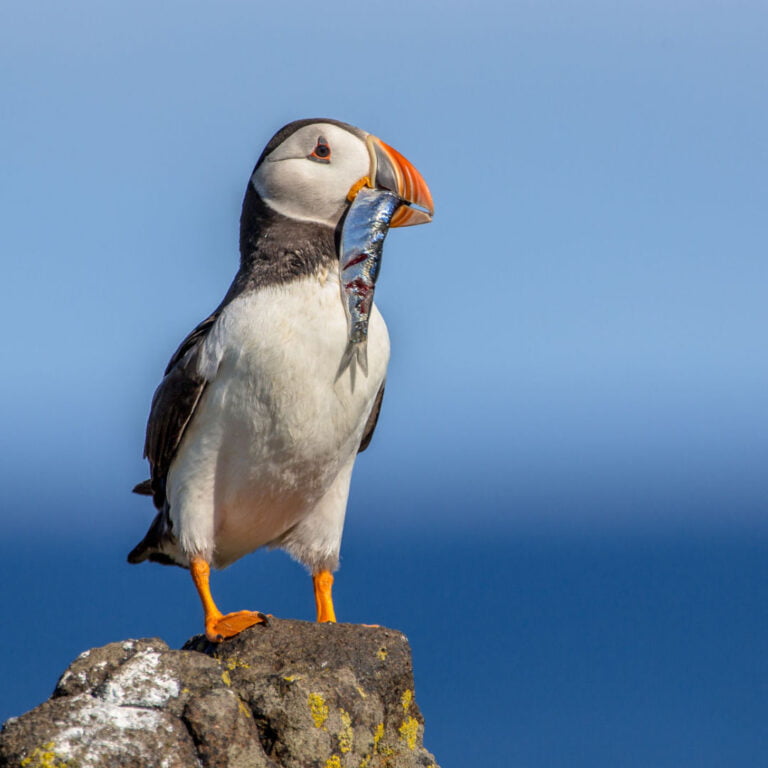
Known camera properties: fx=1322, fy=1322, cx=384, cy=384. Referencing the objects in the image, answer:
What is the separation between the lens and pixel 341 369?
7.35 meters

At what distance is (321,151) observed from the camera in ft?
24.6

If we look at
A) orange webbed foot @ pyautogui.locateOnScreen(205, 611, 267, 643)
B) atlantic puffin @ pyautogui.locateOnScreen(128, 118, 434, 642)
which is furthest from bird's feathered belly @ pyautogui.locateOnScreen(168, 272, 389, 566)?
orange webbed foot @ pyautogui.locateOnScreen(205, 611, 267, 643)

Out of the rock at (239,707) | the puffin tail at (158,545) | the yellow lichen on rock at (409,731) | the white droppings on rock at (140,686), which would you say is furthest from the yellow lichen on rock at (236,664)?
the puffin tail at (158,545)

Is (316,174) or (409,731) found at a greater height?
(316,174)

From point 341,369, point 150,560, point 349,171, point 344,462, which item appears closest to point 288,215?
point 349,171

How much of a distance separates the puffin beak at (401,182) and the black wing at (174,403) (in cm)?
122

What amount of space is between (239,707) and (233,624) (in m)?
1.05

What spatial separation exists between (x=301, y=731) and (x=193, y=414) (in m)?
2.24

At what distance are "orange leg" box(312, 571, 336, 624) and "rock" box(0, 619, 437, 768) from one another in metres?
1.09

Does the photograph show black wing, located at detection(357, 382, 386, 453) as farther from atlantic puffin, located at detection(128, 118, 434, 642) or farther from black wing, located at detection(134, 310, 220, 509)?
black wing, located at detection(134, 310, 220, 509)

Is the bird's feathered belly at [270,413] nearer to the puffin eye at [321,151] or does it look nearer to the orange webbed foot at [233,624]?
the puffin eye at [321,151]

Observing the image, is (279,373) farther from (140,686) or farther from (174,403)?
(140,686)

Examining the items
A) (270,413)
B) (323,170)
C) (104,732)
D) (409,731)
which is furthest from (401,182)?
(104,732)

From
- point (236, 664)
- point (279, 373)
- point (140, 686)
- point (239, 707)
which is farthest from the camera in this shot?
point (279, 373)
